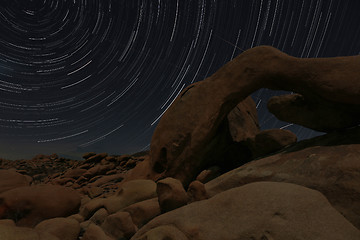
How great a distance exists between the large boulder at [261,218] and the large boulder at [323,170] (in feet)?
1.37

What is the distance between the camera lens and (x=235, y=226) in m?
2.77

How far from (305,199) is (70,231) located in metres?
3.78

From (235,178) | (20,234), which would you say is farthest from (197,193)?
(20,234)

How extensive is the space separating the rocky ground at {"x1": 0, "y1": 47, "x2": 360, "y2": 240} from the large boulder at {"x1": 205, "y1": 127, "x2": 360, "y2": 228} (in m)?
0.01

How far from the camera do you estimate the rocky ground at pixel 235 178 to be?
2844 millimetres

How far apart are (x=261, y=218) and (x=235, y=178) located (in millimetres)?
1709

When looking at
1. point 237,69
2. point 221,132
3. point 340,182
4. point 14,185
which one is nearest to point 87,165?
point 14,185

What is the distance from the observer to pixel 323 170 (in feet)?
11.8

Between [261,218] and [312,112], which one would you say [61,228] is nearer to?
[261,218]

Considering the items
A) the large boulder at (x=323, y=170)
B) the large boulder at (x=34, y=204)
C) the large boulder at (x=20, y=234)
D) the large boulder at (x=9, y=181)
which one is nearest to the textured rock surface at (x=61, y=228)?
the large boulder at (x=20, y=234)

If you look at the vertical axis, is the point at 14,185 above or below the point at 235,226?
above

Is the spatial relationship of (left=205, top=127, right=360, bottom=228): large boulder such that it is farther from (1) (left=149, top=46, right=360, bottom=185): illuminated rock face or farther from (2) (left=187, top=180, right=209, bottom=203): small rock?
(1) (left=149, top=46, right=360, bottom=185): illuminated rock face

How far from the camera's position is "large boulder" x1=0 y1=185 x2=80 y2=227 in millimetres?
4512

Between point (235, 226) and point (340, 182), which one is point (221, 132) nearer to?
point (340, 182)
